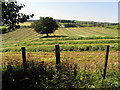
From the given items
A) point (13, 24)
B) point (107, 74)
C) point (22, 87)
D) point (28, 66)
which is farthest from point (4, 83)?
point (107, 74)

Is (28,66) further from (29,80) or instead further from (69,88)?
(69,88)

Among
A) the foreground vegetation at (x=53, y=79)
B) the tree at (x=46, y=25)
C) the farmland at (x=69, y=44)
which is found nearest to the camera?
the foreground vegetation at (x=53, y=79)

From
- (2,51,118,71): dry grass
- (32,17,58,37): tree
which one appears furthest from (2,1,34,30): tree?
(32,17,58,37): tree

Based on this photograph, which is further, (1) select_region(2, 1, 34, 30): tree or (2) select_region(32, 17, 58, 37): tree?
(2) select_region(32, 17, 58, 37): tree

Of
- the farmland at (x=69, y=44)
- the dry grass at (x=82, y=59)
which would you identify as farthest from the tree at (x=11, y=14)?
the farmland at (x=69, y=44)

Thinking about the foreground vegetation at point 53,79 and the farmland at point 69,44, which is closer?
the foreground vegetation at point 53,79

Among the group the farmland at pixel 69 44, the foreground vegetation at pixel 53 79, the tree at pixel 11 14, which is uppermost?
the tree at pixel 11 14

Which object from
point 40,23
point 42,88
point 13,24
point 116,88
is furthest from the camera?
point 40,23

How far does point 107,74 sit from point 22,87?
4019mm

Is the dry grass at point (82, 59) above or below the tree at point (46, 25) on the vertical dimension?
below

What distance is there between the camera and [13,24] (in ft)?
25.5

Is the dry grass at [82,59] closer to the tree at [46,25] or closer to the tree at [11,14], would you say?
the tree at [11,14]

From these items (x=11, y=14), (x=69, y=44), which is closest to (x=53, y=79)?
(x=11, y=14)

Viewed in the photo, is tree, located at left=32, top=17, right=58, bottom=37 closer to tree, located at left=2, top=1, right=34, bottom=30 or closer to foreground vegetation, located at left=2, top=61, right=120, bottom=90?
tree, located at left=2, top=1, right=34, bottom=30
